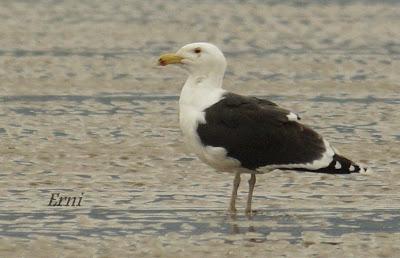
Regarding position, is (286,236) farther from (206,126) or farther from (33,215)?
(33,215)

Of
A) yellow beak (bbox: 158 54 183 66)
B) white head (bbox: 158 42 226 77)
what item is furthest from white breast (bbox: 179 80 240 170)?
yellow beak (bbox: 158 54 183 66)

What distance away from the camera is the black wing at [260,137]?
11.9 metres

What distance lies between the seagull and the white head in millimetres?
370

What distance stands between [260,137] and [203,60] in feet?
3.23

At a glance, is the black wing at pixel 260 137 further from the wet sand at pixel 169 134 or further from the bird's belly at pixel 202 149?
the wet sand at pixel 169 134

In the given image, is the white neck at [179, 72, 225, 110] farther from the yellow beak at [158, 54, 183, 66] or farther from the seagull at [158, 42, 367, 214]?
the yellow beak at [158, 54, 183, 66]

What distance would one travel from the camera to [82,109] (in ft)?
61.1

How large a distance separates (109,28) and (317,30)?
404cm

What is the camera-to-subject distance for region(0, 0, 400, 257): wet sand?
11.2 m

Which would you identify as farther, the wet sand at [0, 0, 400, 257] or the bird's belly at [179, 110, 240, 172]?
the bird's belly at [179, 110, 240, 172]

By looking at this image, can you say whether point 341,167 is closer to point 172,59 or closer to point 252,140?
point 252,140

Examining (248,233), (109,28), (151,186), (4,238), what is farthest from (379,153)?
(109,28)

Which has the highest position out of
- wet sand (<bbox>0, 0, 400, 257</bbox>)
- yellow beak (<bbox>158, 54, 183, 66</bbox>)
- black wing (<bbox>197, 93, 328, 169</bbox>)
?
yellow beak (<bbox>158, 54, 183, 66</bbox>)

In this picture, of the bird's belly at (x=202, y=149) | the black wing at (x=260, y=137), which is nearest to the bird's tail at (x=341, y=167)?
the black wing at (x=260, y=137)
